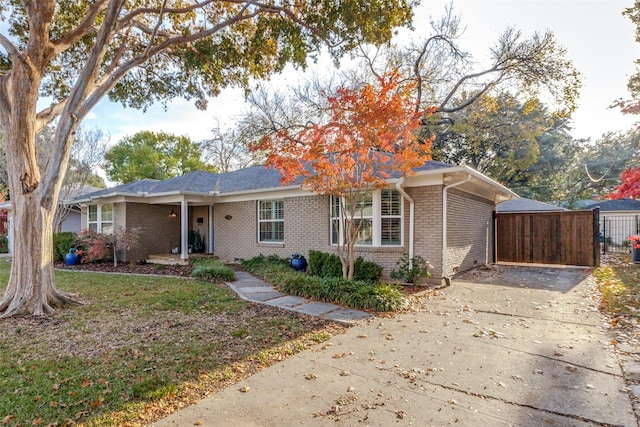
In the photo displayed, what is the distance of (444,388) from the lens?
342cm

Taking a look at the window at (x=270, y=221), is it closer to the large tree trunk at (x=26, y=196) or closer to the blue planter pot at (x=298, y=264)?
the blue planter pot at (x=298, y=264)

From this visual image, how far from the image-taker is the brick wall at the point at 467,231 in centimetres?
944

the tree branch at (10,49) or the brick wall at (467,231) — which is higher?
the tree branch at (10,49)

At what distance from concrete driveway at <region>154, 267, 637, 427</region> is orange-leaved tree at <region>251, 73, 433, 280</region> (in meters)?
3.04

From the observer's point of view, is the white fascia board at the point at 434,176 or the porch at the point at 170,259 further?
the porch at the point at 170,259

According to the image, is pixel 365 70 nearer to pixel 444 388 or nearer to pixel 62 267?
pixel 62 267

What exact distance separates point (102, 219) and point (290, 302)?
11281mm

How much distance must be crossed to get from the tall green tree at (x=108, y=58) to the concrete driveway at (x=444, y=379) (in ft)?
17.8

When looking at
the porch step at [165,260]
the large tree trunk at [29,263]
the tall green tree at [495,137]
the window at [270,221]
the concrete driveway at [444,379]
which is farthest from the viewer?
the tall green tree at [495,137]

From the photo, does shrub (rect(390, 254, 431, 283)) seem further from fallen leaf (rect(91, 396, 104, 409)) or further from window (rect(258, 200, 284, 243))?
fallen leaf (rect(91, 396, 104, 409))

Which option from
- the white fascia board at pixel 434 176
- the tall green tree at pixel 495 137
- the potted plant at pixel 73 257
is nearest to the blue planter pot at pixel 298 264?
the white fascia board at pixel 434 176

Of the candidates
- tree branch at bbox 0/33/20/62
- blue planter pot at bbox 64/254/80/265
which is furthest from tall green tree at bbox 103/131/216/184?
tree branch at bbox 0/33/20/62

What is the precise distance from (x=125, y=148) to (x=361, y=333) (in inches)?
1543

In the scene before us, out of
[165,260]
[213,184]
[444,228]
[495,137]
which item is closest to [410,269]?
[444,228]
